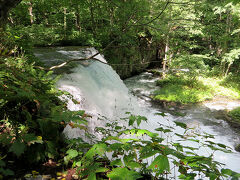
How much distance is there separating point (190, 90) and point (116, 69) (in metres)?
5.60

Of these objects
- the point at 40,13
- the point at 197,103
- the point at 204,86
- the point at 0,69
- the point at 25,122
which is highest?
the point at 40,13

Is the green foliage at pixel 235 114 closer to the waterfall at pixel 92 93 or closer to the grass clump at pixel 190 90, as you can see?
the grass clump at pixel 190 90

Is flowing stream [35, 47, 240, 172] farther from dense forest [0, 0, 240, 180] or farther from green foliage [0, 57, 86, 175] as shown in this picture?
green foliage [0, 57, 86, 175]

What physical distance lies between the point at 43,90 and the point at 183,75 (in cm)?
1252

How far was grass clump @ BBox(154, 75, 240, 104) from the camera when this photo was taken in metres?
10.4

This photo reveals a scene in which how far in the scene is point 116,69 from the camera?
12023 millimetres

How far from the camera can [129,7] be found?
18.2 feet

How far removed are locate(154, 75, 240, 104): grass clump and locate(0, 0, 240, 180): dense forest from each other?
0.07 m

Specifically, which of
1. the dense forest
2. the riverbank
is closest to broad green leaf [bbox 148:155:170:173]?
the dense forest

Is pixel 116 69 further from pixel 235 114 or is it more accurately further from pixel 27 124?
pixel 27 124

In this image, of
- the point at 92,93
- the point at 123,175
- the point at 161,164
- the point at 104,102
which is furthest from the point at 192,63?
the point at 123,175

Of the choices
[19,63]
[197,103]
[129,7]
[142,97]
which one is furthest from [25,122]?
[197,103]

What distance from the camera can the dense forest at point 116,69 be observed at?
147cm

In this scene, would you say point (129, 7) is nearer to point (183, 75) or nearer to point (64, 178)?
point (64, 178)
